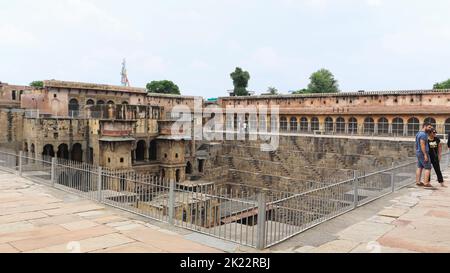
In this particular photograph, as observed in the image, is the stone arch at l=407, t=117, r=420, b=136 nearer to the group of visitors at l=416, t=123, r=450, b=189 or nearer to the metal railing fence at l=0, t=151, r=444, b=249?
the metal railing fence at l=0, t=151, r=444, b=249

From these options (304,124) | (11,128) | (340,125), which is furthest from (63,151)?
(340,125)

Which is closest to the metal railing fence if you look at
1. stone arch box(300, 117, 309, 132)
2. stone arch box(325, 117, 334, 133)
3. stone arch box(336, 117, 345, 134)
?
stone arch box(336, 117, 345, 134)

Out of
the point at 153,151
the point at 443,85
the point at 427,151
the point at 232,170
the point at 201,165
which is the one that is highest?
the point at 443,85

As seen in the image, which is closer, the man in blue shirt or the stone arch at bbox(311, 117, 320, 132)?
the man in blue shirt

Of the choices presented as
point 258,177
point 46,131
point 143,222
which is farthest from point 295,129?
point 143,222

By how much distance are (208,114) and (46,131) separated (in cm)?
2070

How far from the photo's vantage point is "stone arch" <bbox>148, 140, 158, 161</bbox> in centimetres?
3065

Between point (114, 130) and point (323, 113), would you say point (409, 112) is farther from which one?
point (114, 130)

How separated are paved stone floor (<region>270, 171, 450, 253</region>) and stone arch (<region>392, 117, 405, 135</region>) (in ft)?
70.9

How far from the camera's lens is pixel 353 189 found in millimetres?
8711

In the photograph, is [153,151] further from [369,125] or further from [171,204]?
[171,204]

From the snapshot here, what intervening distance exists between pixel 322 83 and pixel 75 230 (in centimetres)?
6590

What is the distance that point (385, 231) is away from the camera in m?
6.63
